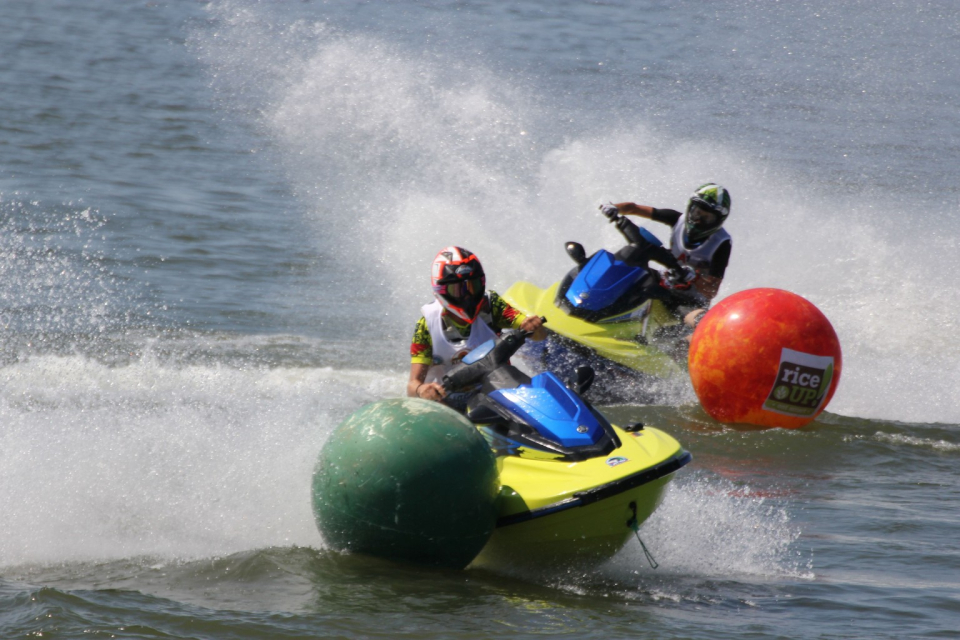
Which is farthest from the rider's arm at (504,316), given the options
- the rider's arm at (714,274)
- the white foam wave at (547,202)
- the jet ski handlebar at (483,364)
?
the white foam wave at (547,202)

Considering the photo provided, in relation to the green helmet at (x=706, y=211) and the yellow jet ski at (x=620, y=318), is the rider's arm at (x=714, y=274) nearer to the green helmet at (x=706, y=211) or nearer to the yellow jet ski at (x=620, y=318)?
the green helmet at (x=706, y=211)

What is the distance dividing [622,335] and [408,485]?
428cm

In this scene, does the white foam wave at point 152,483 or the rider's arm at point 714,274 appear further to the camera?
the rider's arm at point 714,274

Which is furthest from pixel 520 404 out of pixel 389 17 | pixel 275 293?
pixel 389 17

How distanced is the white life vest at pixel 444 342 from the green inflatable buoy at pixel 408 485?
1.43 m

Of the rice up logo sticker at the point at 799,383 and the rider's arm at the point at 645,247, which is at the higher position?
the rider's arm at the point at 645,247

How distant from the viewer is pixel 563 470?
5.39 m

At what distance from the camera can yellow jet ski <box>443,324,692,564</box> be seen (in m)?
5.25

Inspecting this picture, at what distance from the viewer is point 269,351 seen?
1058cm

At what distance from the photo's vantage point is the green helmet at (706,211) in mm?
9547

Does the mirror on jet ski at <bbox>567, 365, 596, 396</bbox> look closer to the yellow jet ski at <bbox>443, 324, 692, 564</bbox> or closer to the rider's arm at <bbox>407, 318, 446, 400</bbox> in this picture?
the yellow jet ski at <bbox>443, 324, 692, 564</bbox>

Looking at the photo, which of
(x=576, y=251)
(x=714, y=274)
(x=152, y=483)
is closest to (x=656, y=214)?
(x=714, y=274)

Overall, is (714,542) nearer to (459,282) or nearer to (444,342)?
(444,342)

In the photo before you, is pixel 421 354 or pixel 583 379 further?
pixel 421 354
